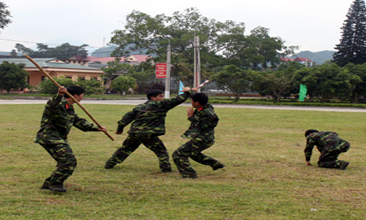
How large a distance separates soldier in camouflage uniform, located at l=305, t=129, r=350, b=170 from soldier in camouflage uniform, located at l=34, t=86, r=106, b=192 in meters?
4.53

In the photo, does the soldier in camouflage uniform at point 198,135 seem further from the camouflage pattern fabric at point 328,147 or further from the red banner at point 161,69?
the red banner at point 161,69

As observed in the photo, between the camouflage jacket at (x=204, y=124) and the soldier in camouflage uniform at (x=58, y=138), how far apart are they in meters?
2.01

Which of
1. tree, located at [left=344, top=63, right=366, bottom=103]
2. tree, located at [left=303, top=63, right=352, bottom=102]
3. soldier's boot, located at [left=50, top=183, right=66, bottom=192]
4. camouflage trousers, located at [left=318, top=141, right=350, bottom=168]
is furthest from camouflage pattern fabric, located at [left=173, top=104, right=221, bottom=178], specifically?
tree, located at [left=344, top=63, right=366, bottom=103]

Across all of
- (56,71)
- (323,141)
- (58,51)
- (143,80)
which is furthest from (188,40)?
(58,51)

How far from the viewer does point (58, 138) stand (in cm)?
533

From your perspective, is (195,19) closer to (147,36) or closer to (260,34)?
(147,36)

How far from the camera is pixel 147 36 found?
52.4 metres

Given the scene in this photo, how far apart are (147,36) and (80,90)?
47693 millimetres

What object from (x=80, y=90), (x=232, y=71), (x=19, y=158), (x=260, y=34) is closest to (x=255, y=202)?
(x=80, y=90)

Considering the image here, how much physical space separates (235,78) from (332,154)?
88.0ft

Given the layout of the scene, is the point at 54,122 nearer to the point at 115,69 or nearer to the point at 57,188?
the point at 57,188

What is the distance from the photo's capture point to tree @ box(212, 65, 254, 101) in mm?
33188

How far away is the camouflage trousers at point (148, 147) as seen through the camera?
21.6 ft

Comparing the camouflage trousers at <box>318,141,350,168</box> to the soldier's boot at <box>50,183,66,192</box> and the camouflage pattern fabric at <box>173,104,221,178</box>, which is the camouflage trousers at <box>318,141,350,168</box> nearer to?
the camouflage pattern fabric at <box>173,104,221,178</box>
